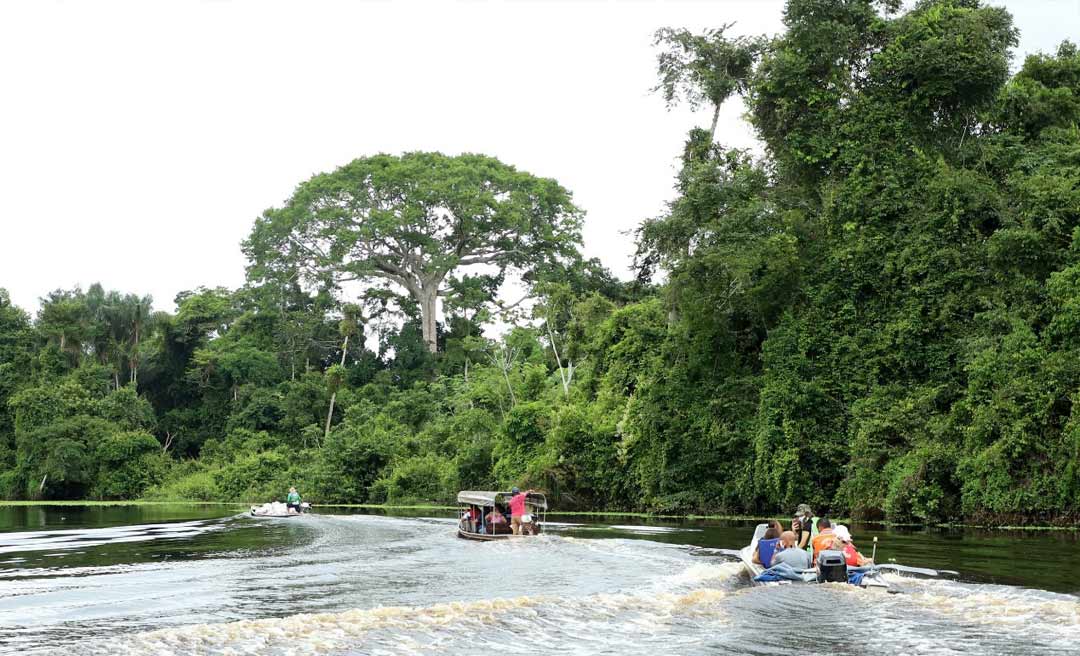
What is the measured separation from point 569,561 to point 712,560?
2.57m

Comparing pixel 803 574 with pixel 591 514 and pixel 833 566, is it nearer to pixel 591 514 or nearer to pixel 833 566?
pixel 833 566

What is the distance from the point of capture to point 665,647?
10766 millimetres

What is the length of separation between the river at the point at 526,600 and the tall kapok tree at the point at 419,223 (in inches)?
1323

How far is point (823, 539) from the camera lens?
15.8m

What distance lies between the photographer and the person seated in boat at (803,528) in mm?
17609

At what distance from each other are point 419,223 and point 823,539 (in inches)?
1688

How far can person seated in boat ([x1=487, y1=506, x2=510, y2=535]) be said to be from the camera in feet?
80.7

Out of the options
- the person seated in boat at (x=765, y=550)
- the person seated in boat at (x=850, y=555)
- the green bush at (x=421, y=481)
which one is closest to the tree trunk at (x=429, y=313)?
the green bush at (x=421, y=481)

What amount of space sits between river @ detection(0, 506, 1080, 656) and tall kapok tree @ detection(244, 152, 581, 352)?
3360 centimetres

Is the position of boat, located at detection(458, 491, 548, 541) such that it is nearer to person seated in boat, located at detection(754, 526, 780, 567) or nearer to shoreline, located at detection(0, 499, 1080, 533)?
shoreline, located at detection(0, 499, 1080, 533)

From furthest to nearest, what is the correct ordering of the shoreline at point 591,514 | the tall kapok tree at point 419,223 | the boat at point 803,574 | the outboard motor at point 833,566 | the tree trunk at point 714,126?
the tall kapok tree at point 419,223 → the tree trunk at point 714,126 → the shoreline at point 591,514 → the outboard motor at point 833,566 → the boat at point 803,574

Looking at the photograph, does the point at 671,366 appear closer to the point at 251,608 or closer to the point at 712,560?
the point at 712,560

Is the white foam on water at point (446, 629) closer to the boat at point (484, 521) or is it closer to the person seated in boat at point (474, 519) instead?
the boat at point (484, 521)

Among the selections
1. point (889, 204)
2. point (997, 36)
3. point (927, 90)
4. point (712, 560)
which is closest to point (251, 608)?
point (712, 560)
